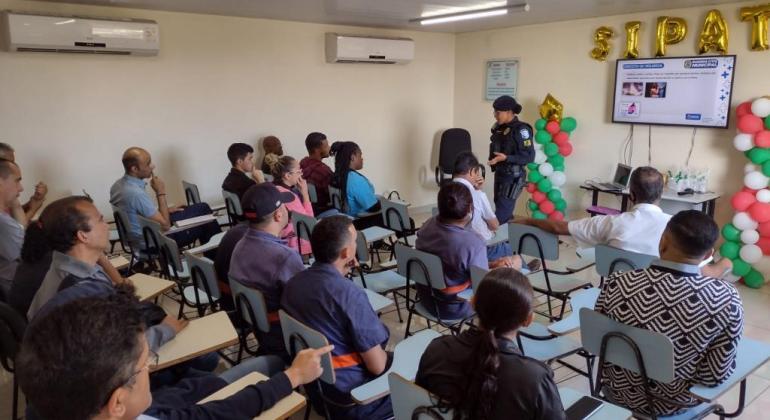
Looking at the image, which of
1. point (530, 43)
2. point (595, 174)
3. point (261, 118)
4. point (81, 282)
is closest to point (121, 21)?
point (261, 118)

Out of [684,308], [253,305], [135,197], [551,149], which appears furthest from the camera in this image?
[551,149]

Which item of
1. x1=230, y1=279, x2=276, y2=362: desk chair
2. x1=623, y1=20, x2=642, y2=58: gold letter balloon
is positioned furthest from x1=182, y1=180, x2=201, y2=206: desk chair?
x1=623, y1=20, x2=642, y2=58: gold letter balloon

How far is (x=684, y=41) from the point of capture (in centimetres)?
507

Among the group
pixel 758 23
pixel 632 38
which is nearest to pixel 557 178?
pixel 632 38

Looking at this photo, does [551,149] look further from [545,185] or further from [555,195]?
[555,195]

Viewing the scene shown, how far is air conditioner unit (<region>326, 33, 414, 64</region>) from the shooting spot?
6.22 meters

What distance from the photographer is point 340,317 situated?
1957 millimetres

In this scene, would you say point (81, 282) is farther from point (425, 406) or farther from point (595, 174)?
point (595, 174)

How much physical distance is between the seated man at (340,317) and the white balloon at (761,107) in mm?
4112

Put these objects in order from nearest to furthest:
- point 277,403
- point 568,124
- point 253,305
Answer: point 277,403
point 253,305
point 568,124

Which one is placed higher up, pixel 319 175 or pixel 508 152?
pixel 508 152

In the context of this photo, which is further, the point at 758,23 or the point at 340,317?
the point at 758,23

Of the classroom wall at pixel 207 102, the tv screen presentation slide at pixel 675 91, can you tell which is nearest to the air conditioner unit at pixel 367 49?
the classroom wall at pixel 207 102

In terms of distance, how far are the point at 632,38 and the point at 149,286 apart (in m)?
5.15
